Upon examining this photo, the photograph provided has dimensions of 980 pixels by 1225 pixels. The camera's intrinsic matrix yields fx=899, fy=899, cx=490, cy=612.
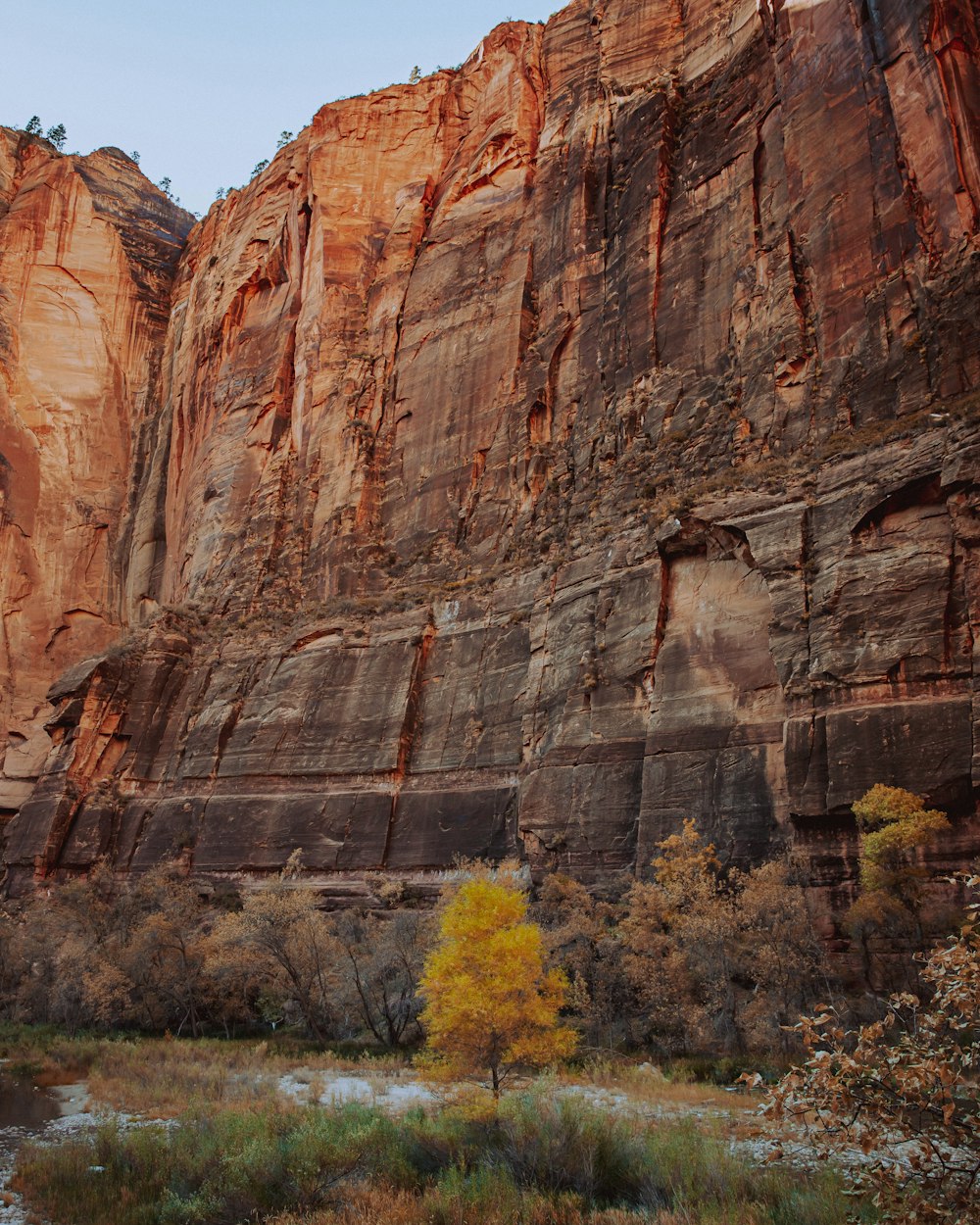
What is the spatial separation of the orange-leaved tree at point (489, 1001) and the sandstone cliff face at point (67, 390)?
41.4m

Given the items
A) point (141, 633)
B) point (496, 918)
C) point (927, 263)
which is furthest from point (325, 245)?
point (496, 918)

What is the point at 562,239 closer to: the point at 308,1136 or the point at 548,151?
the point at 548,151

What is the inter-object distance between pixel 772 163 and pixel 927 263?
10.1 metres

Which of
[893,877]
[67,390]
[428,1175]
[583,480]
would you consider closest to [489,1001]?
[428,1175]

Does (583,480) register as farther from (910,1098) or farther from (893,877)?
(910,1098)

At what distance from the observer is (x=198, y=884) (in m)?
33.2

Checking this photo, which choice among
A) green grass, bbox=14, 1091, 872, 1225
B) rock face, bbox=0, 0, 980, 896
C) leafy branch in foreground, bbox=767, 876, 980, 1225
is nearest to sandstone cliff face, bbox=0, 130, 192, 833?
rock face, bbox=0, 0, 980, 896

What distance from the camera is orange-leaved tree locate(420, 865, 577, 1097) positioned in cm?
1547

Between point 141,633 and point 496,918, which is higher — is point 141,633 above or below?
above

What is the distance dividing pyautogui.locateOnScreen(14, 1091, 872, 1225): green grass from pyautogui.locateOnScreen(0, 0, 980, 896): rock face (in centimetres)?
1084

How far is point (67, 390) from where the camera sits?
62406 mm

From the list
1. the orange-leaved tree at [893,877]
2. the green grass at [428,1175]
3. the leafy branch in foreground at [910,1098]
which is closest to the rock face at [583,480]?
the orange-leaved tree at [893,877]

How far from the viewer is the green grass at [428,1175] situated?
8.87 meters

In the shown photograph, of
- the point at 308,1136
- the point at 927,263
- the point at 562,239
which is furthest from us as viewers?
the point at 562,239
